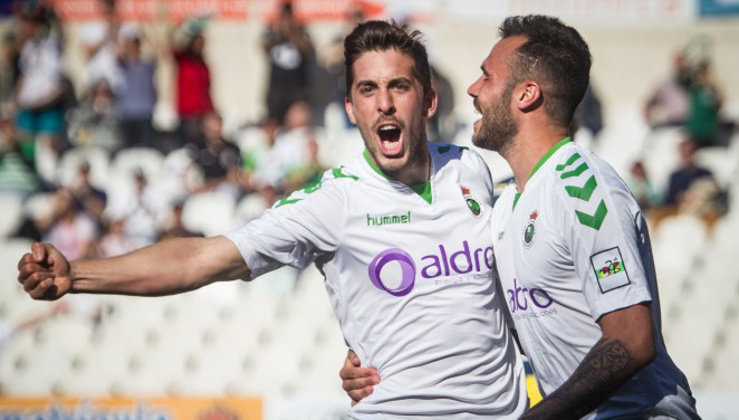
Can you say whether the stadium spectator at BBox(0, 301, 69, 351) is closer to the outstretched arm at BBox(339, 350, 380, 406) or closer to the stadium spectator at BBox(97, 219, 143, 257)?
the stadium spectator at BBox(97, 219, 143, 257)

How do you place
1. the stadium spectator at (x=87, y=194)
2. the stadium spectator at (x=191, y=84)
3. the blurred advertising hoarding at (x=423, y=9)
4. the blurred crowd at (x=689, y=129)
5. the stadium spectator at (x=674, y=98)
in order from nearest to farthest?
the blurred crowd at (x=689, y=129) → the stadium spectator at (x=87, y=194) → the stadium spectator at (x=674, y=98) → the stadium spectator at (x=191, y=84) → the blurred advertising hoarding at (x=423, y=9)

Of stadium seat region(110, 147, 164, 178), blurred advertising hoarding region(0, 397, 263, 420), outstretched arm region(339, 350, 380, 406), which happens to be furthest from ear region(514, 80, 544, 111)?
stadium seat region(110, 147, 164, 178)

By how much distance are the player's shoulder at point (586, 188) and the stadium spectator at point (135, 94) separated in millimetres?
9015

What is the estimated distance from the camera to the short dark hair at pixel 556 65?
3.92 metres

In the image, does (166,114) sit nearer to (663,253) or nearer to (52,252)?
(663,253)

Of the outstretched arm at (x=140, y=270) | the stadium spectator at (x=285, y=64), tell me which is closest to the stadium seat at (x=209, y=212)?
the stadium spectator at (x=285, y=64)

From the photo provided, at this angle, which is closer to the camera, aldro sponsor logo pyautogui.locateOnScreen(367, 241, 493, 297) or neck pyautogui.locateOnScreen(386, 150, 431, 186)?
aldro sponsor logo pyautogui.locateOnScreen(367, 241, 493, 297)

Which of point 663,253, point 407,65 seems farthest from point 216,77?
point 407,65

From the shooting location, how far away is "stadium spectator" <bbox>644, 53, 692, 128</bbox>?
11328 mm

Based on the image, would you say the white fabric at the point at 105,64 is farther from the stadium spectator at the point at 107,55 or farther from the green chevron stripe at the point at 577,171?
the green chevron stripe at the point at 577,171

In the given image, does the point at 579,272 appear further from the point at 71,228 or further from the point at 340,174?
the point at 71,228

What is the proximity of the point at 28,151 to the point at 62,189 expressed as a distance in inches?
52.8

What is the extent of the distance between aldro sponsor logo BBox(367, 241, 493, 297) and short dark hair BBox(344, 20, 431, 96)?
29.8 inches

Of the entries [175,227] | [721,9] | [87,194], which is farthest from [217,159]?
[721,9]
